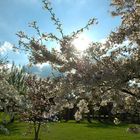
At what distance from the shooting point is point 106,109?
109 meters

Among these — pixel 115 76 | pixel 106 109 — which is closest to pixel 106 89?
pixel 115 76

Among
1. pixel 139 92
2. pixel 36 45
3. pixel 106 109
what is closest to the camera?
pixel 36 45

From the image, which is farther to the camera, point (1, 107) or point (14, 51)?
point (1, 107)

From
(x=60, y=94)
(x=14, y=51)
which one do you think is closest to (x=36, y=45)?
(x=14, y=51)

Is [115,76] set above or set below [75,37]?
below

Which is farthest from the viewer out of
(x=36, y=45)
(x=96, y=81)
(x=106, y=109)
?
(x=106, y=109)

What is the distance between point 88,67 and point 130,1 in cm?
381

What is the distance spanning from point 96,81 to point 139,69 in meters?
1.42

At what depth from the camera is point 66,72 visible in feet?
39.7

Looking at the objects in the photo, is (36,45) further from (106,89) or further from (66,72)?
(106,89)

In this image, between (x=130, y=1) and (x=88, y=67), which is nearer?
(x=88, y=67)

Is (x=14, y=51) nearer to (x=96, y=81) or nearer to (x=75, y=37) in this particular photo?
(x=75, y=37)

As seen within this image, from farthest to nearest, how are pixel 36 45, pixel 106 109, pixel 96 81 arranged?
pixel 106 109 → pixel 36 45 → pixel 96 81

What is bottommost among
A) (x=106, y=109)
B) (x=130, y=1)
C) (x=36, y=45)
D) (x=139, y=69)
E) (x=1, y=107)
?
(x=1, y=107)
